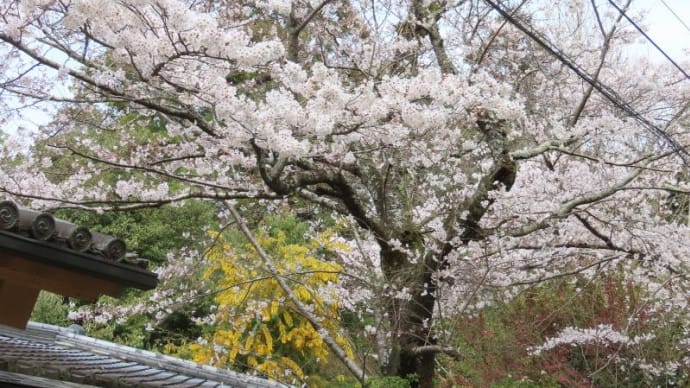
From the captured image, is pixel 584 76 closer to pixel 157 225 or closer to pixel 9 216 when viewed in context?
pixel 9 216

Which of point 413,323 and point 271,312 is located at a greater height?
point 271,312

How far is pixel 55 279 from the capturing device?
9.59ft

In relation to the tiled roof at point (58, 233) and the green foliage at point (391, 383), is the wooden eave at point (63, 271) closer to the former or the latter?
the tiled roof at point (58, 233)

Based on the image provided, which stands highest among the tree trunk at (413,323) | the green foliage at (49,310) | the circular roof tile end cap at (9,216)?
the green foliage at (49,310)

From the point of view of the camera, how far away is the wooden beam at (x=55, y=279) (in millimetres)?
2617

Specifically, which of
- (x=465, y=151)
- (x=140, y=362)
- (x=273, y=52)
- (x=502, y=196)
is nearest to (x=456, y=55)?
(x=465, y=151)

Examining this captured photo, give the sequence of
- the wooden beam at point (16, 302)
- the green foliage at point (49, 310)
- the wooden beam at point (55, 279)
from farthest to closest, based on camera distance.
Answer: the green foliage at point (49, 310), the wooden beam at point (16, 302), the wooden beam at point (55, 279)

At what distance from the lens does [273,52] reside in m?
3.62

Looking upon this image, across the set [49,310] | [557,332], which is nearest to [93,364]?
[557,332]

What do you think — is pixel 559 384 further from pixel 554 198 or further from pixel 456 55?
pixel 456 55

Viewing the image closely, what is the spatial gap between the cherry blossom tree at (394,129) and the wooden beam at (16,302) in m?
0.59

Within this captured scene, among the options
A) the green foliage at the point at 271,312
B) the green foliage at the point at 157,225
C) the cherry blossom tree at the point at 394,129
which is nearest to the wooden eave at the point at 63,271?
the cherry blossom tree at the point at 394,129

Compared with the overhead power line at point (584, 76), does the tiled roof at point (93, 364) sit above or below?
below

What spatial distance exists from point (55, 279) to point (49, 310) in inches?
341
